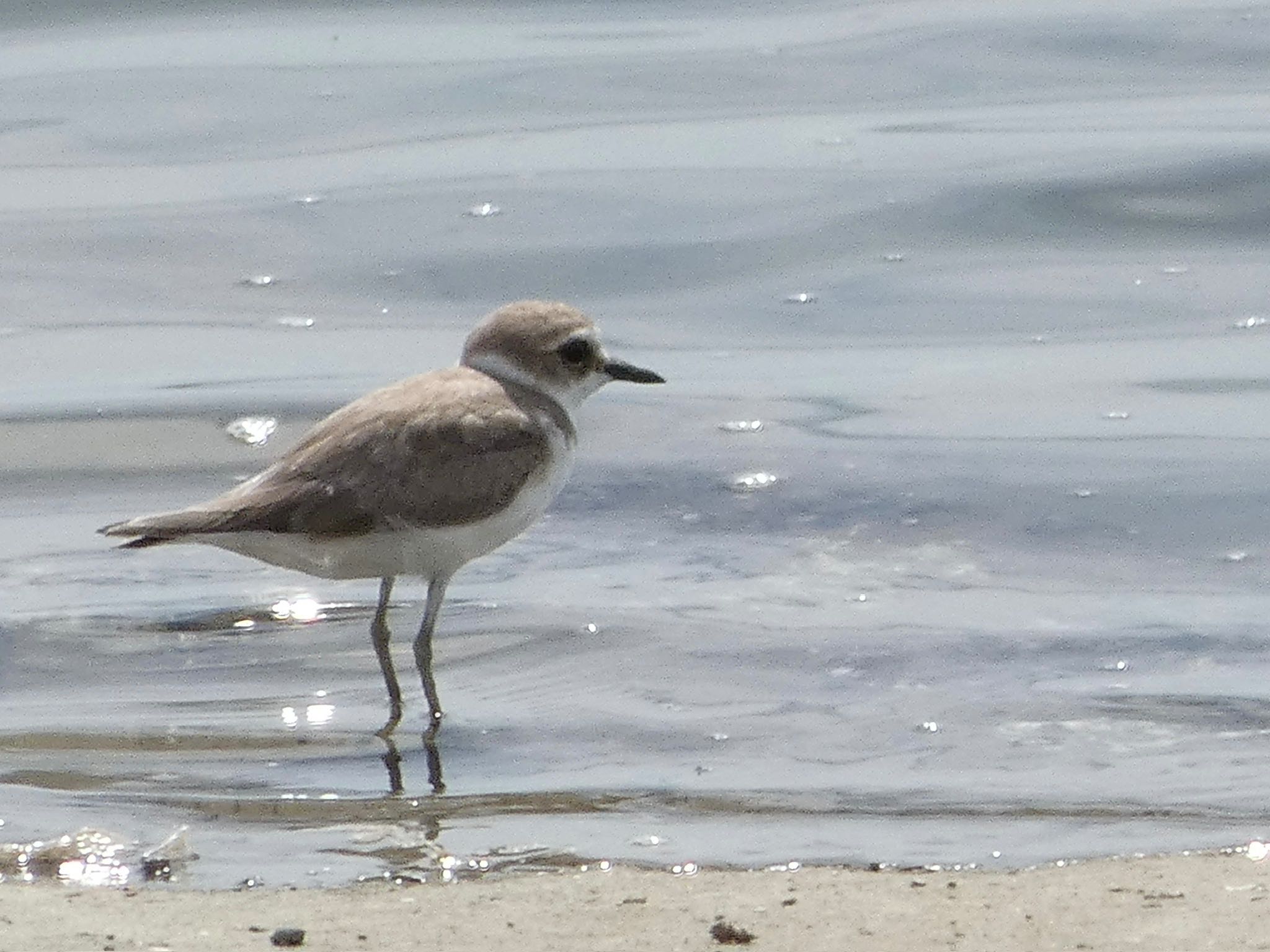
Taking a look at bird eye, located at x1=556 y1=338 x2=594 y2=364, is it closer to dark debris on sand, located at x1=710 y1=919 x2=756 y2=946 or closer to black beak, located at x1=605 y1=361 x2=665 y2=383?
black beak, located at x1=605 y1=361 x2=665 y2=383

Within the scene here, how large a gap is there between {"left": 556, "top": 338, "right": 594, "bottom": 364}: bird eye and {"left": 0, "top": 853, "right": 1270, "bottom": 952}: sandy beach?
8.88 ft

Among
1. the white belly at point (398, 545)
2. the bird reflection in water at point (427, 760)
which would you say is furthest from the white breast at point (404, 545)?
→ the bird reflection in water at point (427, 760)

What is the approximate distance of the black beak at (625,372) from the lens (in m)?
→ 7.18

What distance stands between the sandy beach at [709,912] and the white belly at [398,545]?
77.0 inches

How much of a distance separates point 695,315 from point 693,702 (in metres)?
4.47

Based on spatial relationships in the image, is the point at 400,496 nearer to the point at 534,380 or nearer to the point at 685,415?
the point at 534,380

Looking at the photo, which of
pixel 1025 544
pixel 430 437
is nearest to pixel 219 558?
pixel 430 437

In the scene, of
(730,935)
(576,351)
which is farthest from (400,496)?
(730,935)

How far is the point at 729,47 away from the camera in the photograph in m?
14.2

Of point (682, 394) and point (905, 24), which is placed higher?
point (905, 24)

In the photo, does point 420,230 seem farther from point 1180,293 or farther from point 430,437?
point 430,437

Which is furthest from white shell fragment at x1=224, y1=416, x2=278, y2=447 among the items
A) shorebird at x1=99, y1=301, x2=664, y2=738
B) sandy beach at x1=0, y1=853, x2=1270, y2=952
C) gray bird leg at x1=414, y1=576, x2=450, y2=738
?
sandy beach at x1=0, y1=853, x2=1270, y2=952

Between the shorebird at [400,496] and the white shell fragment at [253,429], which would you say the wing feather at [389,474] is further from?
the white shell fragment at [253,429]

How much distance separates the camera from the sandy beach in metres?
4.02
